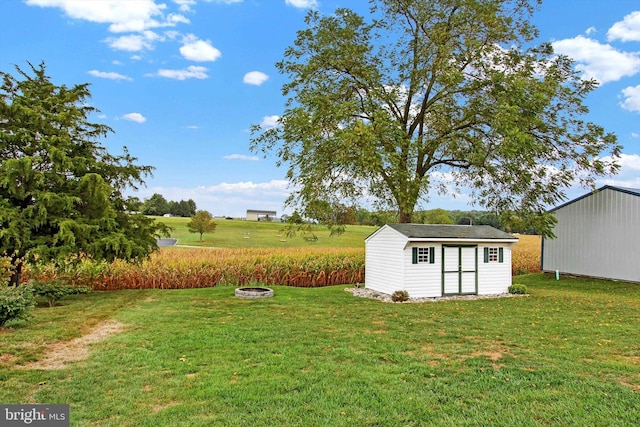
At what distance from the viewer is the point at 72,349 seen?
6418 millimetres

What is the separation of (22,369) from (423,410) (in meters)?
5.17

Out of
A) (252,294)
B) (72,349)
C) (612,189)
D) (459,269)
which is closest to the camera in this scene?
(72,349)

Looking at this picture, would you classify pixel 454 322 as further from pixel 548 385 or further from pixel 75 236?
pixel 75 236

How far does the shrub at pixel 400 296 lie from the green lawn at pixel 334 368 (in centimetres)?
200

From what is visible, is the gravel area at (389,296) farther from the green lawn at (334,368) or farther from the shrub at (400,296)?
the green lawn at (334,368)

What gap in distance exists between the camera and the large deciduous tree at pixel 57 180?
1016 centimetres

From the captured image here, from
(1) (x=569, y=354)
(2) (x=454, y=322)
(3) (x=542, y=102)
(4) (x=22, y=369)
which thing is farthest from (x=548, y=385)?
(3) (x=542, y=102)

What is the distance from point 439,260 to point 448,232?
0.96 meters

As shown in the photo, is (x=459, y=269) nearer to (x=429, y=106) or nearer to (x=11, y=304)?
(x=429, y=106)

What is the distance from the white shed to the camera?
12430 millimetres

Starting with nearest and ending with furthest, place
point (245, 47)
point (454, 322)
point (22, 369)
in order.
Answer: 1. point (22, 369)
2. point (454, 322)
3. point (245, 47)

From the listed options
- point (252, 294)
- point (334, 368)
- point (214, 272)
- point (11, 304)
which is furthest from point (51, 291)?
point (334, 368)

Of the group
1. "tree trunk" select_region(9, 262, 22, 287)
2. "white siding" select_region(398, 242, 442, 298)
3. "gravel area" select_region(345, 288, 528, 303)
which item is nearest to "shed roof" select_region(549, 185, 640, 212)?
"gravel area" select_region(345, 288, 528, 303)

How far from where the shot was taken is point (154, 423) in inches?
147
